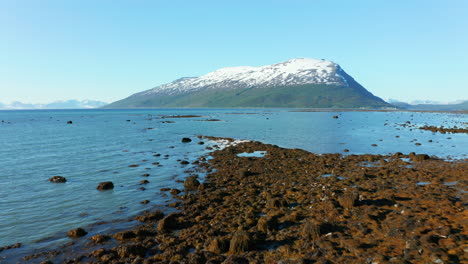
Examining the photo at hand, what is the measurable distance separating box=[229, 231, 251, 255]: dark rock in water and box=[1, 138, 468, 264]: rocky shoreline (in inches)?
1.9

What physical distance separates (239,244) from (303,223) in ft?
16.6

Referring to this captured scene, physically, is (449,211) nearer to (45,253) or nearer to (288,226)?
(288,226)

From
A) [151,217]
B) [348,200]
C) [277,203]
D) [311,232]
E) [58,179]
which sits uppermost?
[348,200]

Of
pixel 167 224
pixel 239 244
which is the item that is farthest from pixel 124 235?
pixel 239 244

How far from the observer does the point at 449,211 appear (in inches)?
740

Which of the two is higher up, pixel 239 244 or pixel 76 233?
pixel 239 244

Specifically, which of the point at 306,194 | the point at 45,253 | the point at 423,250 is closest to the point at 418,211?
the point at 423,250

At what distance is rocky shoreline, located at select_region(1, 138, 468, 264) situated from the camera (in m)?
14.1

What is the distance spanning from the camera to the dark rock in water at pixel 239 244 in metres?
14.6

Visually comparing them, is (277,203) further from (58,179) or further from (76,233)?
(58,179)

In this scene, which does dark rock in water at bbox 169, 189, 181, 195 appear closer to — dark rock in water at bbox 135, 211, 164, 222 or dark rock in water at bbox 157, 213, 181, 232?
dark rock in water at bbox 135, 211, 164, 222

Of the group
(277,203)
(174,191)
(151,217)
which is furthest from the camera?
(174,191)

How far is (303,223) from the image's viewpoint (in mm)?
17797

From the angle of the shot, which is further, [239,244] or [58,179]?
[58,179]
